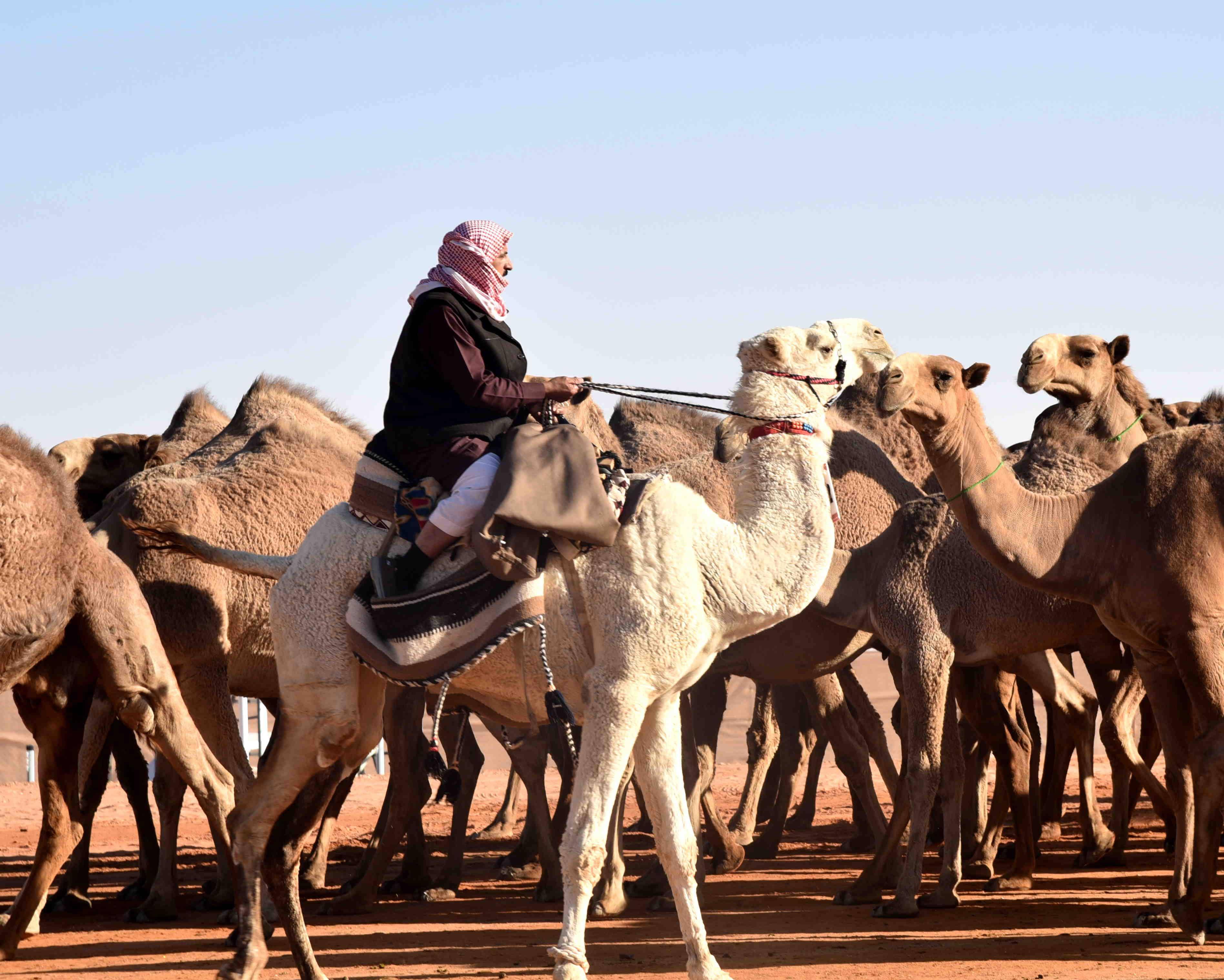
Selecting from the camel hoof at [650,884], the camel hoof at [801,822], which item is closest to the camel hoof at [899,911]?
the camel hoof at [650,884]

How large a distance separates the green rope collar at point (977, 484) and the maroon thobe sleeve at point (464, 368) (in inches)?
98.9

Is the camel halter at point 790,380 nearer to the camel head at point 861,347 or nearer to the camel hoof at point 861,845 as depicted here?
the camel head at point 861,347

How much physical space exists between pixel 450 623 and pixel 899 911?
3352 millimetres

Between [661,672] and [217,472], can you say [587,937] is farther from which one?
[217,472]

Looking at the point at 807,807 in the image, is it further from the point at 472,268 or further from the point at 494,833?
the point at 472,268

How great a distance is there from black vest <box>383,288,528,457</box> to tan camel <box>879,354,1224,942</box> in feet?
6.86

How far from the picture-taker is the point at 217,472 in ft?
32.9

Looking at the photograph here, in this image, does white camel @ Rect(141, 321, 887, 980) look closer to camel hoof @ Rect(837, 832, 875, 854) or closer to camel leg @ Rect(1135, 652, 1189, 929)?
camel leg @ Rect(1135, 652, 1189, 929)

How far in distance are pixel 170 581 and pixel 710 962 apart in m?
4.58

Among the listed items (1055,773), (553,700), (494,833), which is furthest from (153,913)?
(1055,773)

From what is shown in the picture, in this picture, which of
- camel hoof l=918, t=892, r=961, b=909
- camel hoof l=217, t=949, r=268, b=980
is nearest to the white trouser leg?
camel hoof l=217, t=949, r=268, b=980

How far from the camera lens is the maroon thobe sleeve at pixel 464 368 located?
20.3ft

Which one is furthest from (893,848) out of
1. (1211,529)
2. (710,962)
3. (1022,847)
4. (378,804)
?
(378,804)

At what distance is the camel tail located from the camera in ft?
22.4
